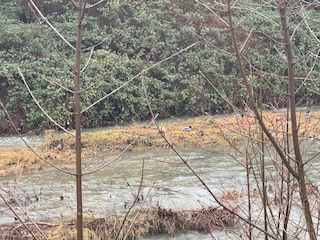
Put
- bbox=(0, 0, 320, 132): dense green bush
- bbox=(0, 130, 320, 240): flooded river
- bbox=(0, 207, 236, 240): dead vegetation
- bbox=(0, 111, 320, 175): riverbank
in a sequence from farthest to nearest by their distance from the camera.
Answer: bbox=(0, 0, 320, 132): dense green bush < bbox=(0, 111, 320, 175): riverbank < bbox=(0, 130, 320, 240): flooded river < bbox=(0, 207, 236, 240): dead vegetation

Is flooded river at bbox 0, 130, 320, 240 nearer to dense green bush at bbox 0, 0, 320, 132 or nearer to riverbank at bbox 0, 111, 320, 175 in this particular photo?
riverbank at bbox 0, 111, 320, 175

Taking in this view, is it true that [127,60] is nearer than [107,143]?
No

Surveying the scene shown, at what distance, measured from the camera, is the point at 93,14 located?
13.5 metres

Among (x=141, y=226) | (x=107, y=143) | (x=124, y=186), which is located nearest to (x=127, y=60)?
(x=107, y=143)

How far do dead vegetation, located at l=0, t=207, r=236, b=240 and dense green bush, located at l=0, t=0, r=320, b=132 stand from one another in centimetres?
733

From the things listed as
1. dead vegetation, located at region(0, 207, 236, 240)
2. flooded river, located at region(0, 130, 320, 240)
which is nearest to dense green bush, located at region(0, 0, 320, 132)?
flooded river, located at region(0, 130, 320, 240)

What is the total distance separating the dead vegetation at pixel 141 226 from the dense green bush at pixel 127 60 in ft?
24.0

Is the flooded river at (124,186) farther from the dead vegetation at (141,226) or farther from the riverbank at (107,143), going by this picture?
the riverbank at (107,143)

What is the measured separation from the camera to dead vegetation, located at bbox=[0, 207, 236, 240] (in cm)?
351

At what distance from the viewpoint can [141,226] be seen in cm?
383

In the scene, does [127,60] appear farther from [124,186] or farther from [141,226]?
[141,226]

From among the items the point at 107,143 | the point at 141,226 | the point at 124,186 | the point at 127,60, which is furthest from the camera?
the point at 127,60

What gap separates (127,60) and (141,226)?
30.1 feet

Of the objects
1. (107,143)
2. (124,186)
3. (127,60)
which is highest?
(127,60)
